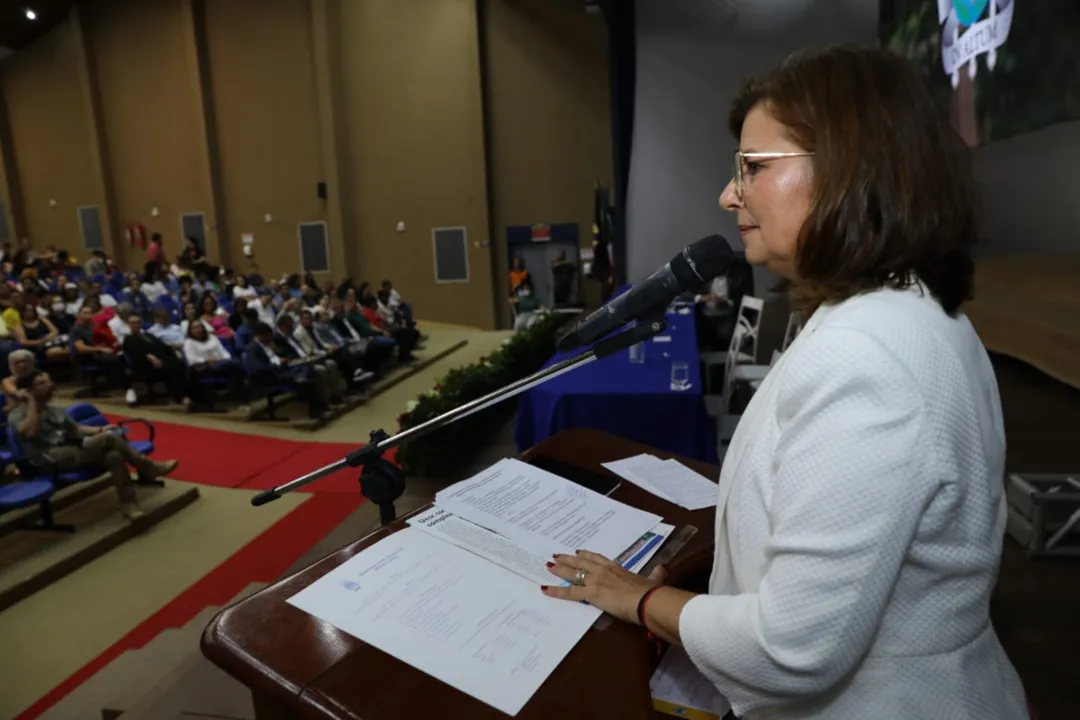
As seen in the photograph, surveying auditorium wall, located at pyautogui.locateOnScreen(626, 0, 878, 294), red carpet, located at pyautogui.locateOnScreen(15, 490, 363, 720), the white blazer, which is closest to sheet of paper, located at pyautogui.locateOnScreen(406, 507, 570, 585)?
the white blazer

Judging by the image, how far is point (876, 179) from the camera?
24.5 inches

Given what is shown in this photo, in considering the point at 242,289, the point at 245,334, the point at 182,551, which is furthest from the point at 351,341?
the point at 182,551

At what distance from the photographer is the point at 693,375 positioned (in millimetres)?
3252

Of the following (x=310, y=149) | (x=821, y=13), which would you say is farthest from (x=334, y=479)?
(x=310, y=149)

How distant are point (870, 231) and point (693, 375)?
8.73ft

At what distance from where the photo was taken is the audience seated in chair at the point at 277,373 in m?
6.23

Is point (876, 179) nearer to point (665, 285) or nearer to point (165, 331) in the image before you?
point (665, 285)

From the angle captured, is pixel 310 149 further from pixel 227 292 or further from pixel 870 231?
pixel 870 231

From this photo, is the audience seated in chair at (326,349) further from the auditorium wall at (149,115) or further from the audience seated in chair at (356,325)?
the auditorium wall at (149,115)

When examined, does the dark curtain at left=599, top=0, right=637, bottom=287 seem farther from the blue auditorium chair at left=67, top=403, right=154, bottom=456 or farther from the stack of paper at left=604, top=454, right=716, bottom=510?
the stack of paper at left=604, top=454, right=716, bottom=510

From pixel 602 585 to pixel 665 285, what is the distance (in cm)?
42

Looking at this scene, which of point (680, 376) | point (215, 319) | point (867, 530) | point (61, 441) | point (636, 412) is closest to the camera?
point (867, 530)

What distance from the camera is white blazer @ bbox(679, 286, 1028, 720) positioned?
1.84 feet

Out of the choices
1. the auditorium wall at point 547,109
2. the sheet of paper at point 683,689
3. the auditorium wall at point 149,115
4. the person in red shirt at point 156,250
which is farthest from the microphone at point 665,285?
the auditorium wall at point 149,115
